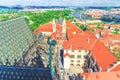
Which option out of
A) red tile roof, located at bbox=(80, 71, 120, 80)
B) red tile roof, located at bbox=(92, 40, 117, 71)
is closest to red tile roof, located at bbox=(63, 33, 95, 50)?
red tile roof, located at bbox=(92, 40, 117, 71)

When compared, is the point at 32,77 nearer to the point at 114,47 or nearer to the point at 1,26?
the point at 1,26

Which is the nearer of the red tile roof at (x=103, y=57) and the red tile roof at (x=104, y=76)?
the red tile roof at (x=104, y=76)

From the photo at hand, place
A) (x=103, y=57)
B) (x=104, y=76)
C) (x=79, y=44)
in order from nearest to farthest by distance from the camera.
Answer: (x=104, y=76) → (x=103, y=57) → (x=79, y=44)

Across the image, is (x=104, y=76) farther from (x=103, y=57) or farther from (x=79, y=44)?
(x=79, y=44)

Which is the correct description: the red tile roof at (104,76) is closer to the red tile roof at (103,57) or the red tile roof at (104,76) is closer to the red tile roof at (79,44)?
the red tile roof at (103,57)

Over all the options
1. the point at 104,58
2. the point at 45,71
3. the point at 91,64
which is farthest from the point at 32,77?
the point at 91,64

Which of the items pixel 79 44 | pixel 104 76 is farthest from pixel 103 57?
pixel 79 44

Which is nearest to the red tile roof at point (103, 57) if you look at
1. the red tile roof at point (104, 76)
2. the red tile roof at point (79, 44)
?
the red tile roof at point (79, 44)

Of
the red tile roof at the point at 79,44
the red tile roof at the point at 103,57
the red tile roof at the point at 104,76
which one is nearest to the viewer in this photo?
the red tile roof at the point at 104,76

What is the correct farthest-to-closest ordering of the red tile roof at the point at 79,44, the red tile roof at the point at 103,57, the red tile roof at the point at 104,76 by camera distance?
the red tile roof at the point at 79,44, the red tile roof at the point at 103,57, the red tile roof at the point at 104,76

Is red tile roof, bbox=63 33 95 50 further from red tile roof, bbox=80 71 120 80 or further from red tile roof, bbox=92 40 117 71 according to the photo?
red tile roof, bbox=80 71 120 80

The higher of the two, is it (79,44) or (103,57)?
(103,57)
